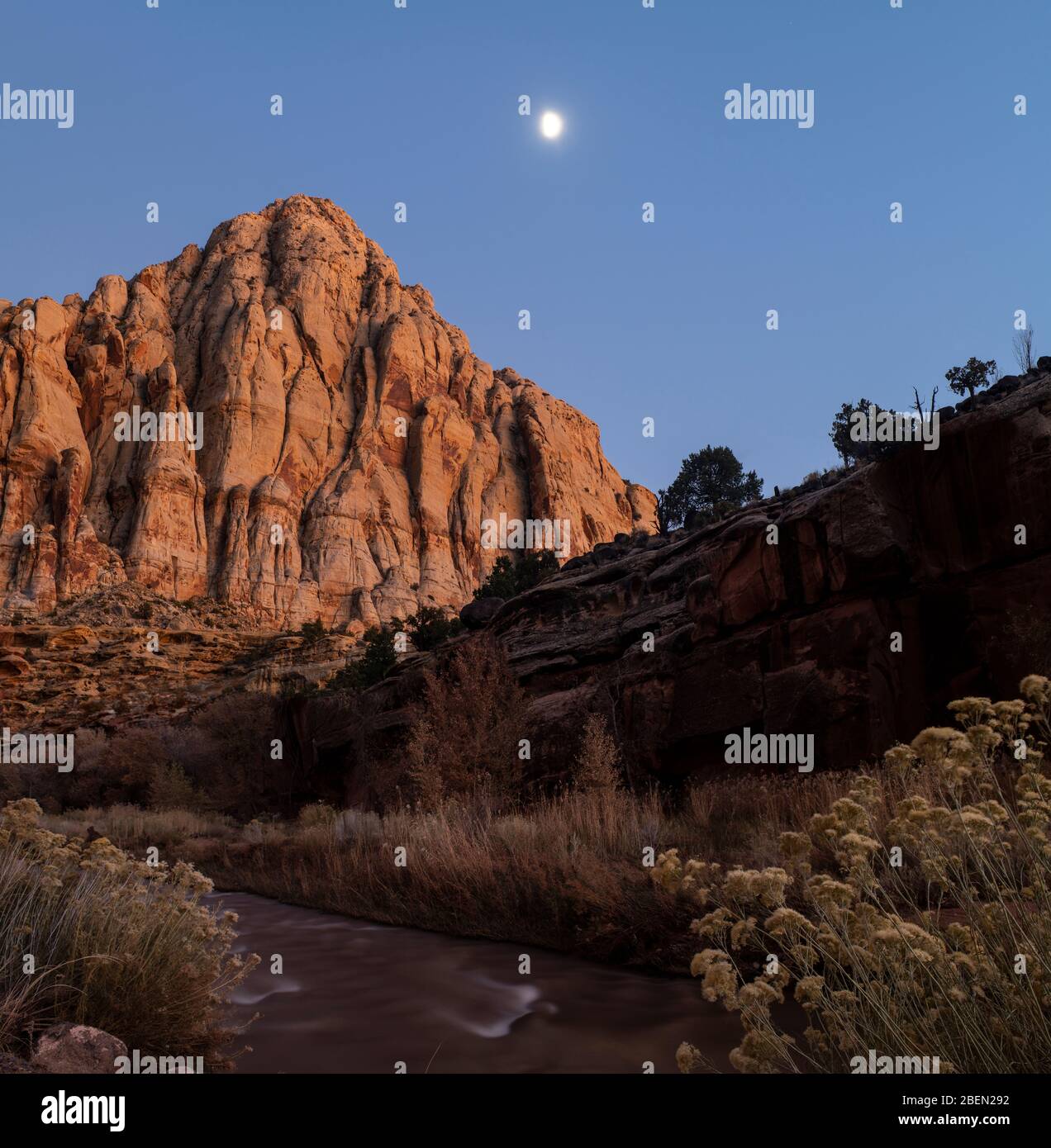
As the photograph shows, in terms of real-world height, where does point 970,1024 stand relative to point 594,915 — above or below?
above

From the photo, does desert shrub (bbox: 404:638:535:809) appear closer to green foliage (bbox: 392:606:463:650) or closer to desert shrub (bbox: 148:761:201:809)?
green foliage (bbox: 392:606:463:650)

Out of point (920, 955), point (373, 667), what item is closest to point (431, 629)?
point (373, 667)

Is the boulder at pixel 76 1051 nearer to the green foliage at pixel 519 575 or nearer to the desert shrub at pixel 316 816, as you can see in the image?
the desert shrub at pixel 316 816

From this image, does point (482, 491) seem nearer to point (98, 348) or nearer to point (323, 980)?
point (98, 348)

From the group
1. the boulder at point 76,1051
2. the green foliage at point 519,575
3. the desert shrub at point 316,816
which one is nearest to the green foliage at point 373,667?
the green foliage at point 519,575

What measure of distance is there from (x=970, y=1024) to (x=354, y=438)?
95837mm

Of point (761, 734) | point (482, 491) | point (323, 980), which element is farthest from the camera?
point (482, 491)

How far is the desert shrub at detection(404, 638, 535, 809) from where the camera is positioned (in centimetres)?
1733

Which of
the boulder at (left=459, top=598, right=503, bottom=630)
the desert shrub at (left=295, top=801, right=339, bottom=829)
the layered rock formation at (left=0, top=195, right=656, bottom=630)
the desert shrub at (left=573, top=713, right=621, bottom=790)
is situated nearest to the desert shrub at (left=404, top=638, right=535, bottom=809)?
the desert shrub at (left=573, top=713, right=621, bottom=790)

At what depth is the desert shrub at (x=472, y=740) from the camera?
56.9ft

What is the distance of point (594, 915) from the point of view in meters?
7.50

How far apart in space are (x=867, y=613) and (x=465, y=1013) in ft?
36.6

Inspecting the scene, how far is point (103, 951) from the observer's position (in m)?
4.24
